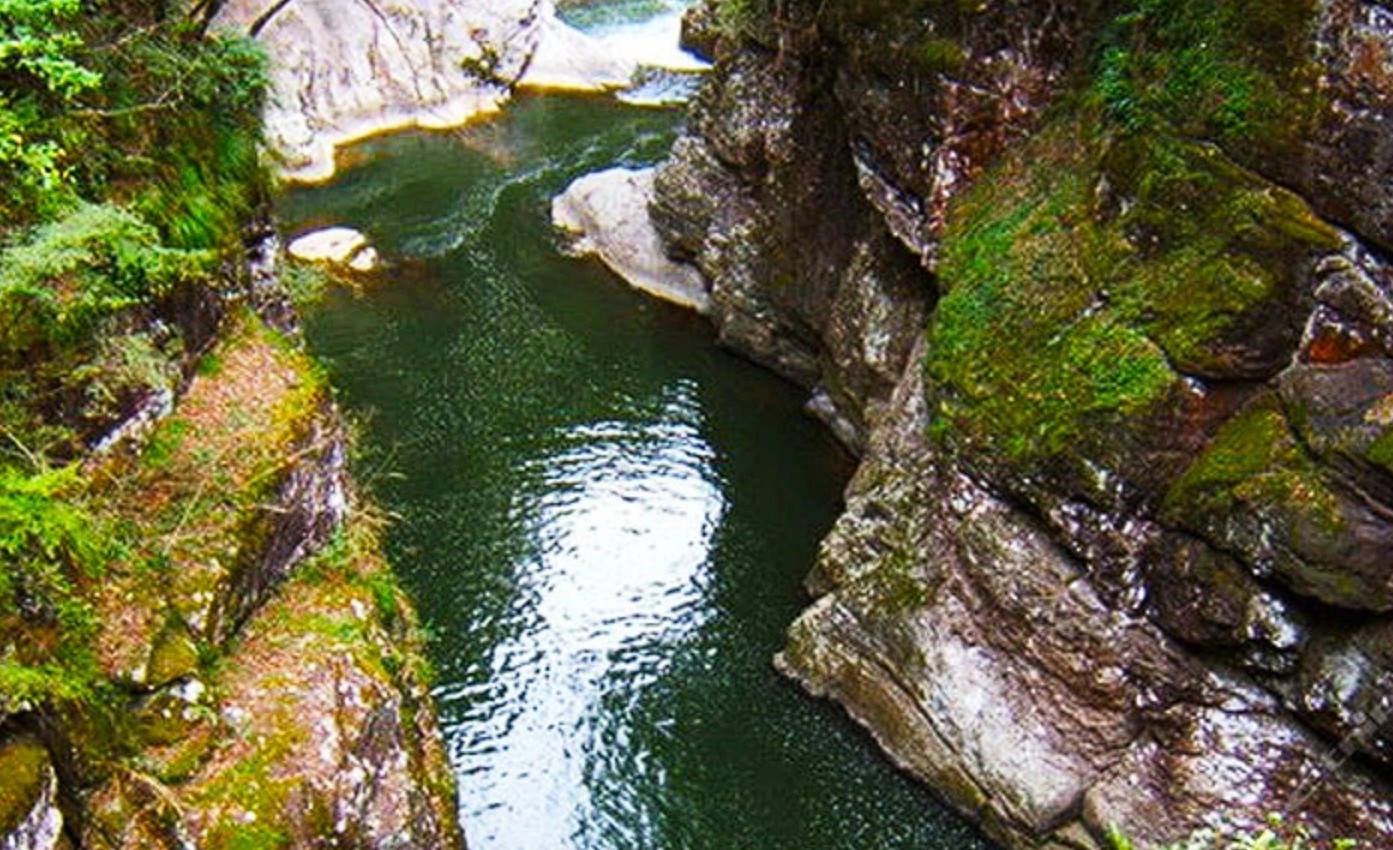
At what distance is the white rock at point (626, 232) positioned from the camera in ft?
93.1

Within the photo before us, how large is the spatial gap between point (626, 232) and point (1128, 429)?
57.7 ft

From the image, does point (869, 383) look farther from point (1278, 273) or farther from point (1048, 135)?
point (1278, 273)

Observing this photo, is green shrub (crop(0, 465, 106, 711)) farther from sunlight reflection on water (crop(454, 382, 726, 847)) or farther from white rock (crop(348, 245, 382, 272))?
white rock (crop(348, 245, 382, 272))

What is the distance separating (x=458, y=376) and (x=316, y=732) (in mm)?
14252

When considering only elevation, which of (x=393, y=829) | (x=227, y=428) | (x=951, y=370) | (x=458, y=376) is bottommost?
(x=458, y=376)

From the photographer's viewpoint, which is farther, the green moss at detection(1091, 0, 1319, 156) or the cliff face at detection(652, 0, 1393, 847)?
the green moss at detection(1091, 0, 1319, 156)

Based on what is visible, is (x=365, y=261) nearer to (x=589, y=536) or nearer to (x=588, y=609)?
(x=589, y=536)

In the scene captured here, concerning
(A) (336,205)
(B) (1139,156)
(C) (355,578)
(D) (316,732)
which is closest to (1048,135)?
(B) (1139,156)

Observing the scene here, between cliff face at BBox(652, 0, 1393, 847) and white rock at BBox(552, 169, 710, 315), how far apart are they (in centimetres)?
928

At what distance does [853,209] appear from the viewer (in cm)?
2258

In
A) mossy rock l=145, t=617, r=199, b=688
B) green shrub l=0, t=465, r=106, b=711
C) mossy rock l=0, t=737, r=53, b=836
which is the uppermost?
green shrub l=0, t=465, r=106, b=711

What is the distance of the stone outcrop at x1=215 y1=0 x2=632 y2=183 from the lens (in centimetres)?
3466

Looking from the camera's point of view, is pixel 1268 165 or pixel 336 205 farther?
pixel 336 205

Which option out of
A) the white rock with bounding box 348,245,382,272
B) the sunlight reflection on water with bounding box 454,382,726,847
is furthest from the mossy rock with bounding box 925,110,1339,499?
the white rock with bounding box 348,245,382,272
